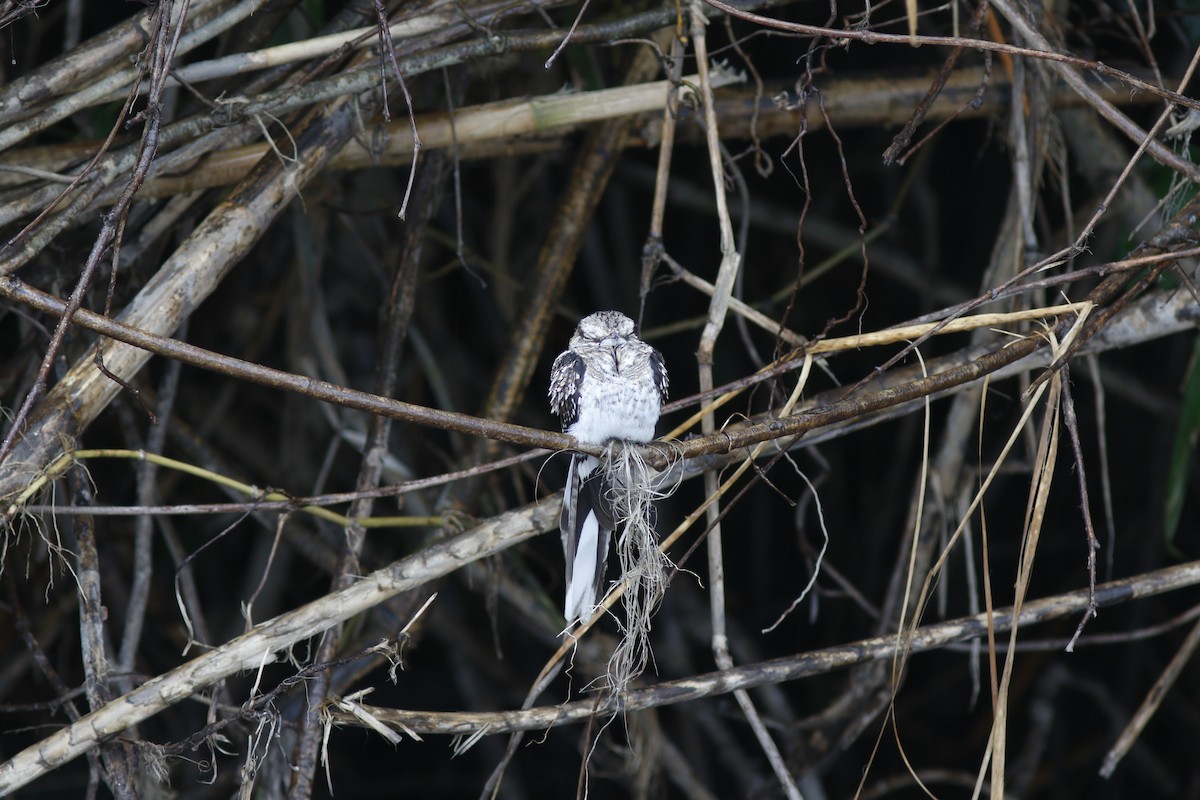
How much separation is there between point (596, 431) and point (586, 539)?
0.22 metres

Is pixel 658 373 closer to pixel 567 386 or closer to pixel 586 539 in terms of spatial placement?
pixel 567 386

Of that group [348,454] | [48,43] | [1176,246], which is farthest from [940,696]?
[48,43]

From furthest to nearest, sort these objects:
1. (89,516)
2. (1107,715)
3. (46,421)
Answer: (1107,715)
(89,516)
(46,421)

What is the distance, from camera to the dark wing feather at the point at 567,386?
7.58 ft

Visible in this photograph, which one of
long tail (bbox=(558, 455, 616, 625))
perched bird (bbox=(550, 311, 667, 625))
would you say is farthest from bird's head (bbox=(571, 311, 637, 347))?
long tail (bbox=(558, 455, 616, 625))

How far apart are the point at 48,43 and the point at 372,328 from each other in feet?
4.24

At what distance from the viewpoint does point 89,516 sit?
206 centimetres

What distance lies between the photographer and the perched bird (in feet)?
6.95

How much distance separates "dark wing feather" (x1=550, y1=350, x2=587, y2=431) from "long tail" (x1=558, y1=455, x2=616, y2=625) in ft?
0.61

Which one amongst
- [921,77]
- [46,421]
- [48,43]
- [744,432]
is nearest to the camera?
[744,432]

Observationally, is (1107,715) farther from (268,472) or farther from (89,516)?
(89,516)

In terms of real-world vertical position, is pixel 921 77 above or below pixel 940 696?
above

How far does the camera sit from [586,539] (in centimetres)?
216

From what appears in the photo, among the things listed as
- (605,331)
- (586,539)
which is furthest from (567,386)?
(586,539)
